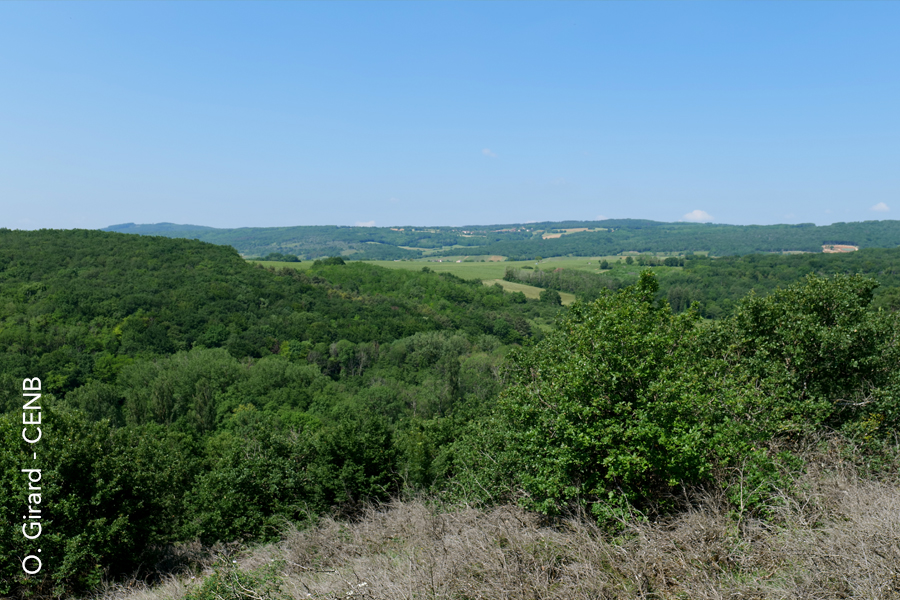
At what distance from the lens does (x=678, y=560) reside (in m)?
8.72

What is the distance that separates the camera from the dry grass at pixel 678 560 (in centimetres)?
751

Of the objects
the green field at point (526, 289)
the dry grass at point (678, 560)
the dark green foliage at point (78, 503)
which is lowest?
the green field at point (526, 289)

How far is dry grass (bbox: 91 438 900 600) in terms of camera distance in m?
7.51

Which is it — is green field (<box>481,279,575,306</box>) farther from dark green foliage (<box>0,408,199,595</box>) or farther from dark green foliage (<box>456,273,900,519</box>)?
dark green foliage (<box>0,408,199,595</box>)

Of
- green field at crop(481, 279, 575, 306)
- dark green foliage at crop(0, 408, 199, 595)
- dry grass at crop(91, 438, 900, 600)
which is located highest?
dry grass at crop(91, 438, 900, 600)

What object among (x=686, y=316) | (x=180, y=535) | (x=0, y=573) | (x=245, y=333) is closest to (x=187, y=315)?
(x=245, y=333)

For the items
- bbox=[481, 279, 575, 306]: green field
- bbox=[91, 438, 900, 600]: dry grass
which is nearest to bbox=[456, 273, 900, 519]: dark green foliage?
bbox=[91, 438, 900, 600]: dry grass

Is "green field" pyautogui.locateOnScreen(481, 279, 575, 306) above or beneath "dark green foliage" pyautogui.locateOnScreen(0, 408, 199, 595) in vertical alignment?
beneath

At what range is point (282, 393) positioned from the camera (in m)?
72.8

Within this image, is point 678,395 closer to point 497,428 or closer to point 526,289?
point 497,428

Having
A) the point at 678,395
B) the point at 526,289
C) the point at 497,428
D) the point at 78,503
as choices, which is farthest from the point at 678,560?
the point at 526,289

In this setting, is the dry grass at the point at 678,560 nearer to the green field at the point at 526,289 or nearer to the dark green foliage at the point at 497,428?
the dark green foliage at the point at 497,428

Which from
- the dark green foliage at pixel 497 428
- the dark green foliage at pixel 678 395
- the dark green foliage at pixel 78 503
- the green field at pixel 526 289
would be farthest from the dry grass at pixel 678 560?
the green field at pixel 526 289

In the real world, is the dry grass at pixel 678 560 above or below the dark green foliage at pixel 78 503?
above
